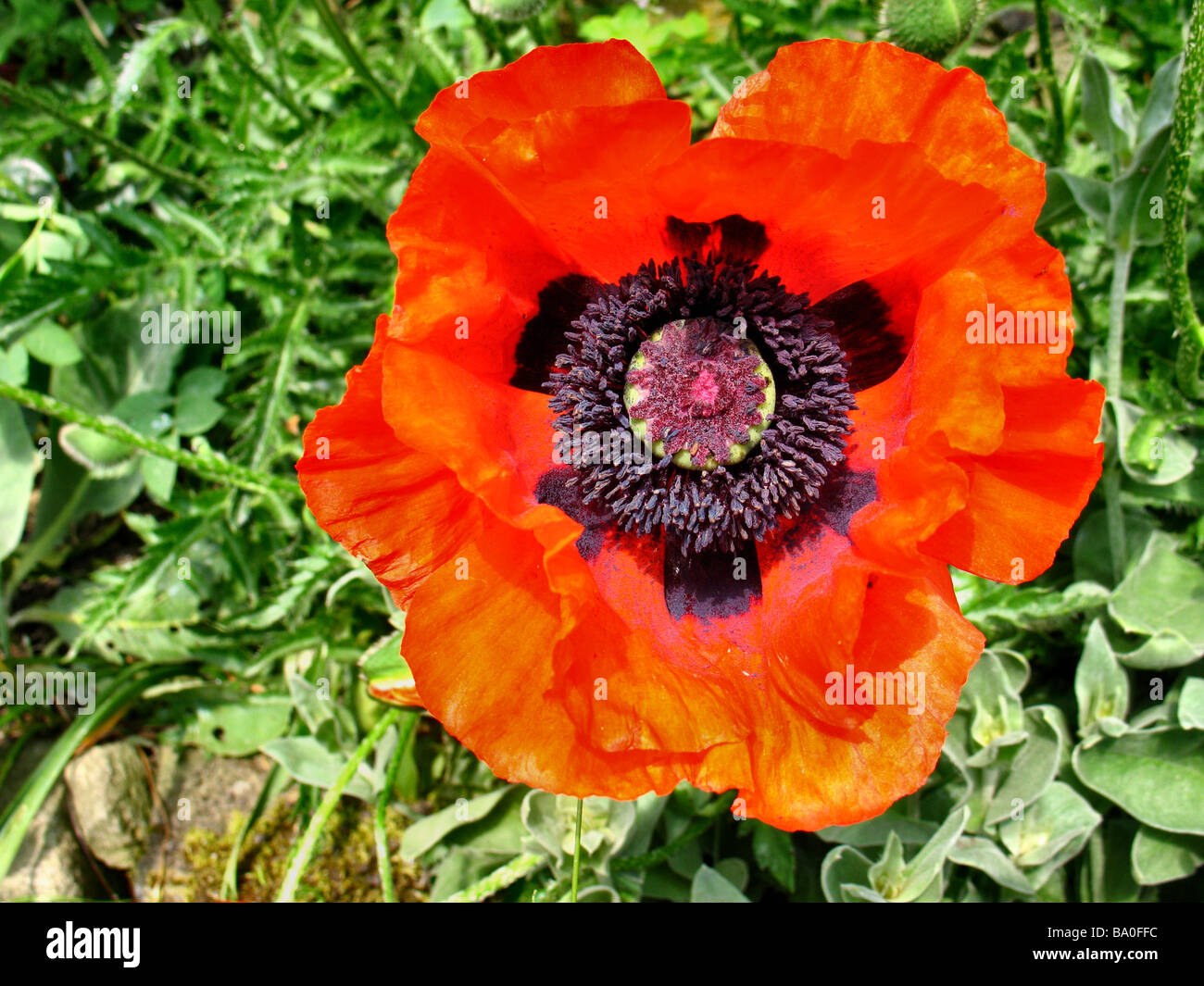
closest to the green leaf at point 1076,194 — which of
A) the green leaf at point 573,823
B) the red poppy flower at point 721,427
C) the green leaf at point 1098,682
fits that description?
the red poppy flower at point 721,427

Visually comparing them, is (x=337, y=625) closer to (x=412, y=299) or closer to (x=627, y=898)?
(x=627, y=898)

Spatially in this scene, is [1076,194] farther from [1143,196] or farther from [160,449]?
[160,449]

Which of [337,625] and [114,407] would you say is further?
[114,407]

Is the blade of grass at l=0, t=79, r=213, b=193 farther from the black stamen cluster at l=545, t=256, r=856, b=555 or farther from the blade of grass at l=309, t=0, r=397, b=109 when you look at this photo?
the black stamen cluster at l=545, t=256, r=856, b=555

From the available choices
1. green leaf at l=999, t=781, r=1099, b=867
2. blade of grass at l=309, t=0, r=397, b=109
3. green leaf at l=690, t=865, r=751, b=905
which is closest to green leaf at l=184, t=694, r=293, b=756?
green leaf at l=690, t=865, r=751, b=905

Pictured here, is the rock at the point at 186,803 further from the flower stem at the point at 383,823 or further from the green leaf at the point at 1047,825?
the green leaf at the point at 1047,825

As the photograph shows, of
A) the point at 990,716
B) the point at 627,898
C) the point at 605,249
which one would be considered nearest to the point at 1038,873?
the point at 990,716
